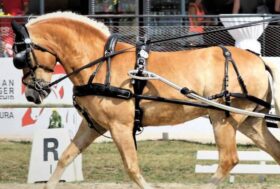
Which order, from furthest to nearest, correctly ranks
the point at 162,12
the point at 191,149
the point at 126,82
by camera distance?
1. the point at 162,12
2. the point at 191,149
3. the point at 126,82

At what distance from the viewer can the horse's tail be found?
9.70m

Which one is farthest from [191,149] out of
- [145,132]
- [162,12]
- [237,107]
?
[237,107]

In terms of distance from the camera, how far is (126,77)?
9.35m

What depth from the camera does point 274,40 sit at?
15320mm

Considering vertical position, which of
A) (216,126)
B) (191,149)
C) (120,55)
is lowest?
(191,149)

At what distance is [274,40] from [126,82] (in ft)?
21.2

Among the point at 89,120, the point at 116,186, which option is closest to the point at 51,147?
the point at 116,186

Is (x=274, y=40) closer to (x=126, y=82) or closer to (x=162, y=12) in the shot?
(x=162, y=12)

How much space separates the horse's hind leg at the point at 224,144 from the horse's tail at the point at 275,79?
0.52 m

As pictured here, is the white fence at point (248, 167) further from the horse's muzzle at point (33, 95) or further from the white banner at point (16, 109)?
the white banner at point (16, 109)

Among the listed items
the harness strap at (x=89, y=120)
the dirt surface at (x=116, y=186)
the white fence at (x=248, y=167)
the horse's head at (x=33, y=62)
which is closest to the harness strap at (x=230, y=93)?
the harness strap at (x=89, y=120)

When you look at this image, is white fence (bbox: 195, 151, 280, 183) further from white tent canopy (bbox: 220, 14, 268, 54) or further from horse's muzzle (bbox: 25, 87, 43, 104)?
white tent canopy (bbox: 220, 14, 268, 54)

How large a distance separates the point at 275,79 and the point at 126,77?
5.27 ft

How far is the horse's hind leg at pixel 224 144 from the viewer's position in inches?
373
